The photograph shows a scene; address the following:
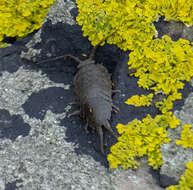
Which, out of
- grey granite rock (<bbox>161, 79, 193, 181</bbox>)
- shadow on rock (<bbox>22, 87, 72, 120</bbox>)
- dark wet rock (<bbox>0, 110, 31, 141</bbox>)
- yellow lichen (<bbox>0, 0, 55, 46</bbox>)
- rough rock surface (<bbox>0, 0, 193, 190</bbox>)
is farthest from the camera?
yellow lichen (<bbox>0, 0, 55, 46</bbox>)

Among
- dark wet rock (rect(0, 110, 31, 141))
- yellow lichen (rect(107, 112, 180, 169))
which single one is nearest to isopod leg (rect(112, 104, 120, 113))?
yellow lichen (rect(107, 112, 180, 169))

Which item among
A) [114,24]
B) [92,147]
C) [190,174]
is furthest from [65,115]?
[190,174]

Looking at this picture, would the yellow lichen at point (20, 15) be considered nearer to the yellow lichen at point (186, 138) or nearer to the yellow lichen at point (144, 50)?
the yellow lichen at point (144, 50)

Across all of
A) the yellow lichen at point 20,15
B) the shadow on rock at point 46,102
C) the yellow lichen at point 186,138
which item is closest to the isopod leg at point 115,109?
the shadow on rock at point 46,102

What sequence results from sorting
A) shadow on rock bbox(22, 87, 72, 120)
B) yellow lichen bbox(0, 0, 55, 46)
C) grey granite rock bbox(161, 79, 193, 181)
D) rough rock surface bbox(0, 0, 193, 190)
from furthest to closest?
yellow lichen bbox(0, 0, 55, 46)
shadow on rock bbox(22, 87, 72, 120)
rough rock surface bbox(0, 0, 193, 190)
grey granite rock bbox(161, 79, 193, 181)

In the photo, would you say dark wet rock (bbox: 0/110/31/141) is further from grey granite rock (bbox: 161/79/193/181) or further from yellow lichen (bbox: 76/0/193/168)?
grey granite rock (bbox: 161/79/193/181)

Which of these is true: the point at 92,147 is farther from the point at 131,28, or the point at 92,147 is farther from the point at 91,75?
the point at 131,28

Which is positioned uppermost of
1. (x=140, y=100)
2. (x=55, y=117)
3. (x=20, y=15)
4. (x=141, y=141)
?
(x=20, y=15)

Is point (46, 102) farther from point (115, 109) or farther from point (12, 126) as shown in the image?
point (115, 109)

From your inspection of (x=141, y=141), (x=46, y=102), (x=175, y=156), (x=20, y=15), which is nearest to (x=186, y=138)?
(x=175, y=156)
